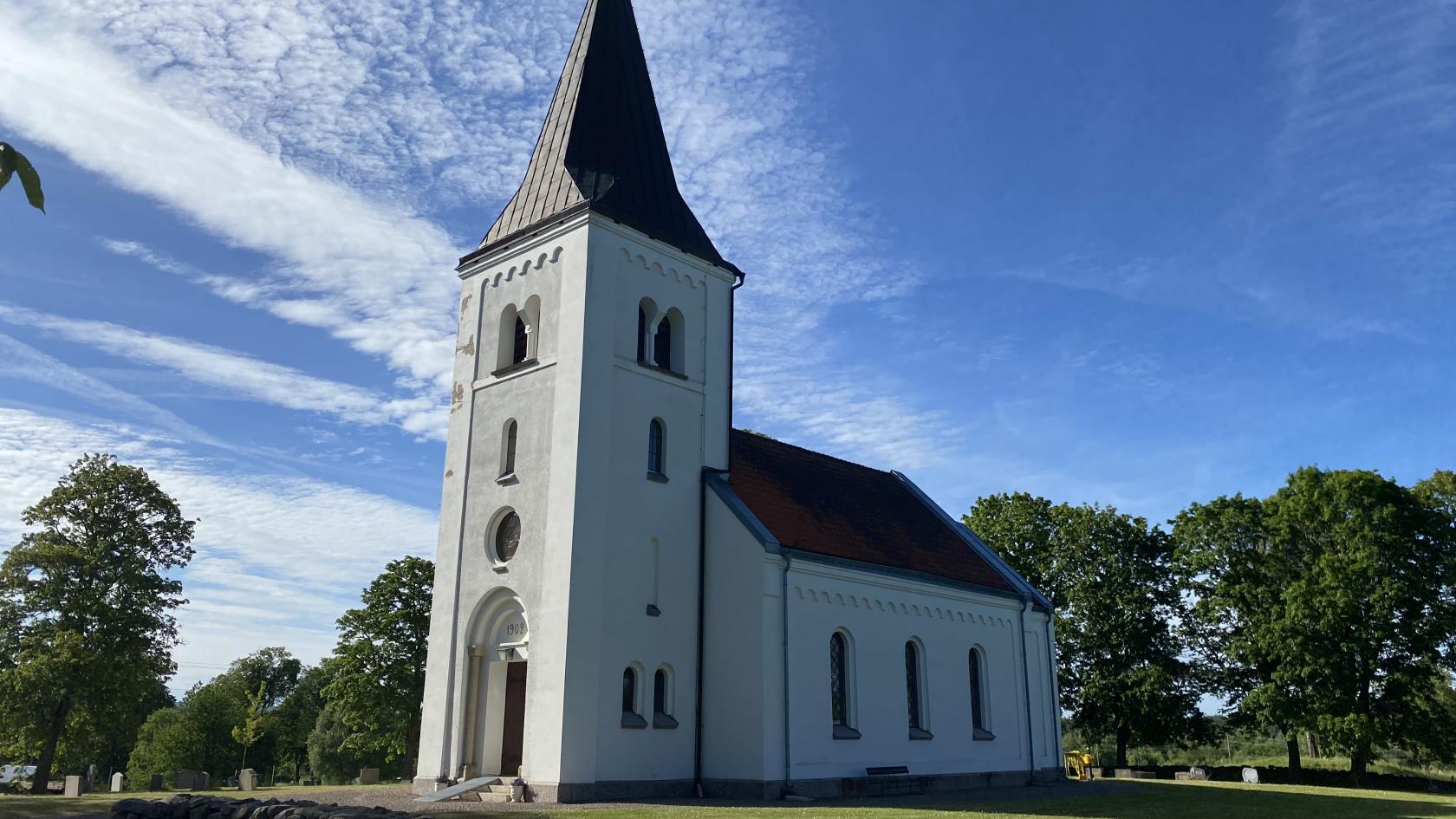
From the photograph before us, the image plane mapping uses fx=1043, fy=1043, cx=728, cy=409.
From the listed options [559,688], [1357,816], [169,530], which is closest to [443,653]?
[559,688]

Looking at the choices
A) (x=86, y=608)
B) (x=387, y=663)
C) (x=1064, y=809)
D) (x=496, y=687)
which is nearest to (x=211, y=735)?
(x=387, y=663)

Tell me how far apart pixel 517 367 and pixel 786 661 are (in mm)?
9042

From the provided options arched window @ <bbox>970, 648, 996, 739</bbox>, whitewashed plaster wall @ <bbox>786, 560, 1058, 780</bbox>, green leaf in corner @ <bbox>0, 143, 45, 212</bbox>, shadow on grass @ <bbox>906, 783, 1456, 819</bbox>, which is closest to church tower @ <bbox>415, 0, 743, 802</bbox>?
whitewashed plaster wall @ <bbox>786, 560, 1058, 780</bbox>

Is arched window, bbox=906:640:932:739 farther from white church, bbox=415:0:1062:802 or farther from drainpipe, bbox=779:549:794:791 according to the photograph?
drainpipe, bbox=779:549:794:791

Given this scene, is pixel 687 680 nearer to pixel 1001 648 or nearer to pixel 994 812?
pixel 994 812

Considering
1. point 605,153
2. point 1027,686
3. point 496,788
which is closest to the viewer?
point 496,788

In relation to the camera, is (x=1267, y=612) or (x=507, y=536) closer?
(x=507, y=536)

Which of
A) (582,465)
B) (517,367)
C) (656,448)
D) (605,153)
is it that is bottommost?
(582,465)

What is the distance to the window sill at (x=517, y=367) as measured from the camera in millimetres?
23875

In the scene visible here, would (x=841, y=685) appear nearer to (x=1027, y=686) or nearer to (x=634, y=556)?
(x=634, y=556)

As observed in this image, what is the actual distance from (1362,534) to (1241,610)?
5.51m

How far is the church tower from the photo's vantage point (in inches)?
837

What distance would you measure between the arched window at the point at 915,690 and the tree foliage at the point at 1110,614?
18807 mm

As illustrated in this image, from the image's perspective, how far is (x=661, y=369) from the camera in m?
24.5
